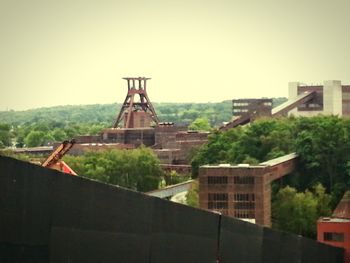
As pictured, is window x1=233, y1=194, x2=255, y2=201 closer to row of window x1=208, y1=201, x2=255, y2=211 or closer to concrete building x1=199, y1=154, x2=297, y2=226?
concrete building x1=199, y1=154, x2=297, y2=226

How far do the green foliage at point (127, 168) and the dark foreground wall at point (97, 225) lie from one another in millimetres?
68804

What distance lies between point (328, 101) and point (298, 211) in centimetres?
7755

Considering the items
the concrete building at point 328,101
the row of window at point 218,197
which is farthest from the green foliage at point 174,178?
the concrete building at point 328,101

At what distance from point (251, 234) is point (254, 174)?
128 feet

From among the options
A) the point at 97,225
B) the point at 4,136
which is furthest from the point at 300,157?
the point at 4,136

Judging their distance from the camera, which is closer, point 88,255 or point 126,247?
point 88,255

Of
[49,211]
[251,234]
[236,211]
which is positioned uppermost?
[49,211]

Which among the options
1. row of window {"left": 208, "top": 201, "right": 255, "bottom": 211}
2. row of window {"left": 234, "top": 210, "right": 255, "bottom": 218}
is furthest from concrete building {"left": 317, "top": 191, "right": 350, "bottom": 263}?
row of window {"left": 208, "top": 201, "right": 255, "bottom": 211}

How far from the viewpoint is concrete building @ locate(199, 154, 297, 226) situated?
51062mm

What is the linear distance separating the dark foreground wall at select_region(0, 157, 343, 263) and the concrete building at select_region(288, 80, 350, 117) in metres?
115

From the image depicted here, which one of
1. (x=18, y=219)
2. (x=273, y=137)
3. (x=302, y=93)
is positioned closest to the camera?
(x=18, y=219)

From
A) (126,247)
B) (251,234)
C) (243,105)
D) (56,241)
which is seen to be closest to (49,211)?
(56,241)

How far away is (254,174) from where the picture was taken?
51.7 meters

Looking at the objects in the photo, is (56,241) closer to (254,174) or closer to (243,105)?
(254,174)
